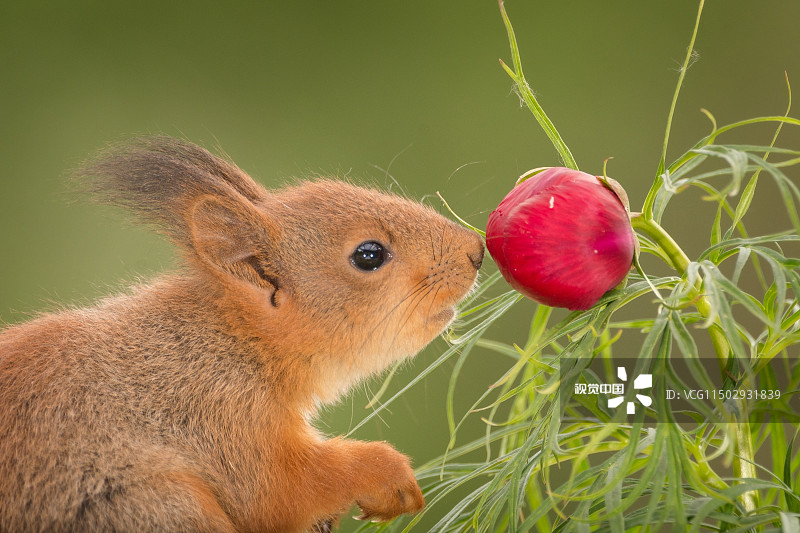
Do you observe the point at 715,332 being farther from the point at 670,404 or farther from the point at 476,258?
the point at 476,258

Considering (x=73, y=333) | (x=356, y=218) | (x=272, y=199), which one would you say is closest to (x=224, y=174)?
(x=272, y=199)

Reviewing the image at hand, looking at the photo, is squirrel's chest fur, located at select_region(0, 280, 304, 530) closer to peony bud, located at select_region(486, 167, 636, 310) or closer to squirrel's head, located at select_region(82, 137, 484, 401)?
squirrel's head, located at select_region(82, 137, 484, 401)

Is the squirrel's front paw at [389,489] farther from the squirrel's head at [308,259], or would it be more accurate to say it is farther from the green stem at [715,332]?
the green stem at [715,332]

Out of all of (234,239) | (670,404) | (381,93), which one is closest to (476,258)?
(234,239)

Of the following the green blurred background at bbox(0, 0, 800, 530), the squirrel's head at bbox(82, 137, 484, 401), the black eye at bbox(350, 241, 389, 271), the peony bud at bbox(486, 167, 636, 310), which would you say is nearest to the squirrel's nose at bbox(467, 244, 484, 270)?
the squirrel's head at bbox(82, 137, 484, 401)

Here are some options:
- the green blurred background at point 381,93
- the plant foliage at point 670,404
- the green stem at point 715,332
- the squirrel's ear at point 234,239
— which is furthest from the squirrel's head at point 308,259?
the green blurred background at point 381,93

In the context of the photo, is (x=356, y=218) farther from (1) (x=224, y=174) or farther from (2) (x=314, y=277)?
(1) (x=224, y=174)
